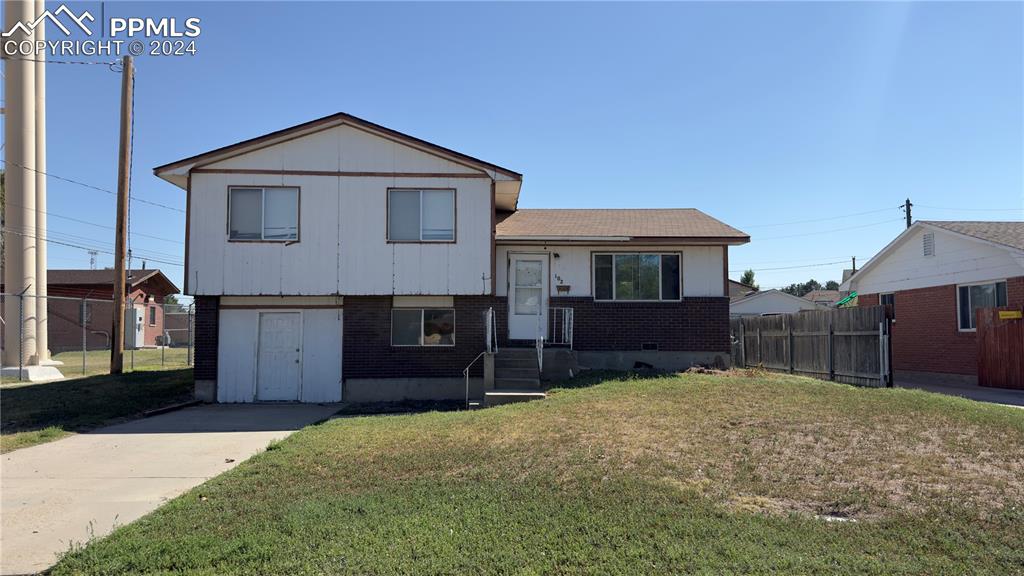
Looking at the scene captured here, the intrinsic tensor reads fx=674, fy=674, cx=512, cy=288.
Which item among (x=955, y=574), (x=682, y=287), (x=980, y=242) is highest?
(x=980, y=242)

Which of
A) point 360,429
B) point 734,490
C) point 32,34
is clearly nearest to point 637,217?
point 360,429

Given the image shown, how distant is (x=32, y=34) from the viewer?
19078mm

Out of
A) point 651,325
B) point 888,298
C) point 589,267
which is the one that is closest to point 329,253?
point 589,267

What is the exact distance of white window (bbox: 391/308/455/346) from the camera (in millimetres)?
15055

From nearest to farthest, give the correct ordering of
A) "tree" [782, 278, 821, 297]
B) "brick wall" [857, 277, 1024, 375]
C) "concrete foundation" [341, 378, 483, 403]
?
"concrete foundation" [341, 378, 483, 403] → "brick wall" [857, 277, 1024, 375] → "tree" [782, 278, 821, 297]

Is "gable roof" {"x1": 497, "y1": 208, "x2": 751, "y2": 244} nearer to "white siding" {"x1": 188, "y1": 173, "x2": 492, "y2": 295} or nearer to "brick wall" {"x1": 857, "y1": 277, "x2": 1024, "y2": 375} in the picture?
"white siding" {"x1": 188, "y1": 173, "x2": 492, "y2": 295}

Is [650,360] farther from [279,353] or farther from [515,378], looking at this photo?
[279,353]

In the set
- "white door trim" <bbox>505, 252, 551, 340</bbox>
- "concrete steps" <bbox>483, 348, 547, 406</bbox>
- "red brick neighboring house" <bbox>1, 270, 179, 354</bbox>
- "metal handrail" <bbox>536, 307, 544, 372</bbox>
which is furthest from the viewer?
"red brick neighboring house" <bbox>1, 270, 179, 354</bbox>

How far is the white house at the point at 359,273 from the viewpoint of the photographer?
575 inches

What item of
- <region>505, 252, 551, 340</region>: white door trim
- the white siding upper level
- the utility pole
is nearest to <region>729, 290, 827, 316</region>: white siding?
<region>505, 252, 551, 340</region>: white door trim

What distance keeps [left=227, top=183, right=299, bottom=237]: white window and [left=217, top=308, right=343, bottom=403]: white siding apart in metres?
1.70

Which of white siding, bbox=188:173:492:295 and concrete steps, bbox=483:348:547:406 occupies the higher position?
white siding, bbox=188:173:492:295

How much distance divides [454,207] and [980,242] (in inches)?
581

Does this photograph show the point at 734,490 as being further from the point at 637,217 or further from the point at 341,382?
the point at 637,217
